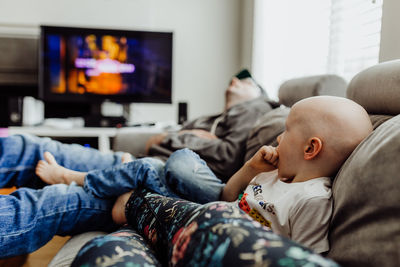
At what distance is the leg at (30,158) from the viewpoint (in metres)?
1.29

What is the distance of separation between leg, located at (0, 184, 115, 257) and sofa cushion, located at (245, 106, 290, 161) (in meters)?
0.55

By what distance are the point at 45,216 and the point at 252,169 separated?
0.57 meters

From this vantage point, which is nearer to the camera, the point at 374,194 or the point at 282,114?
the point at 374,194

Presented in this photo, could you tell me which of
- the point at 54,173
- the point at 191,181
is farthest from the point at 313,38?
the point at 54,173

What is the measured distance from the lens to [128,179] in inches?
39.6

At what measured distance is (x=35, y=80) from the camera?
10.1ft

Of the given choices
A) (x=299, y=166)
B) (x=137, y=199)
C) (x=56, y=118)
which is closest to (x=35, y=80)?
(x=56, y=118)

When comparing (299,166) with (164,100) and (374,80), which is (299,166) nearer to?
(374,80)

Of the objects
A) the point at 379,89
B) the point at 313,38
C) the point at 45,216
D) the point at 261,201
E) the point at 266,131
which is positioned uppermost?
the point at 313,38

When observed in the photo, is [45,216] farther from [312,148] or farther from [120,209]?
[312,148]

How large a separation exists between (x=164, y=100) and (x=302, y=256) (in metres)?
2.77

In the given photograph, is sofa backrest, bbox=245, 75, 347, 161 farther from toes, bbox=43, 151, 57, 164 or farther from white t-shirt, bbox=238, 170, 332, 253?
toes, bbox=43, 151, 57, 164

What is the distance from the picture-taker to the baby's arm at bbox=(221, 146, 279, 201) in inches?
34.6

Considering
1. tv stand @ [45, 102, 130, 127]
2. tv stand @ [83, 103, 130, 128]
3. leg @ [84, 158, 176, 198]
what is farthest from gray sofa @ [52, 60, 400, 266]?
tv stand @ [45, 102, 130, 127]
